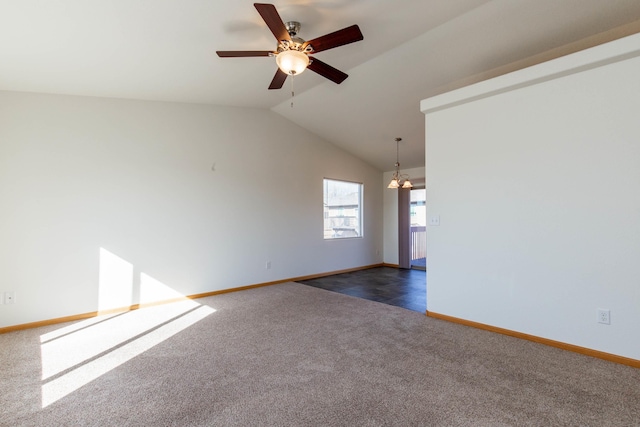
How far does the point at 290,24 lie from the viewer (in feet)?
8.96

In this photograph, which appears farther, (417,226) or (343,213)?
(417,226)

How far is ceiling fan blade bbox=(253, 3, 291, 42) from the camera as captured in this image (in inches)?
78.3

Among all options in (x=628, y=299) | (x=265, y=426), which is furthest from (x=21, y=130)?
(x=628, y=299)

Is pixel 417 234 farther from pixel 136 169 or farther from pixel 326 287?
pixel 136 169

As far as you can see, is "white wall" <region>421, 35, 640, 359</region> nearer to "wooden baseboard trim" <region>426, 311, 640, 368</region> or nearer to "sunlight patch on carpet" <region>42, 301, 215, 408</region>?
"wooden baseboard trim" <region>426, 311, 640, 368</region>

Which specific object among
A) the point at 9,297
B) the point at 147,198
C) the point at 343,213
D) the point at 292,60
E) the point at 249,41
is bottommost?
the point at 9,297

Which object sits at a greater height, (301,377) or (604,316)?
(604,316)

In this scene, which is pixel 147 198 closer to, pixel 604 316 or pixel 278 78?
pixel 278 78

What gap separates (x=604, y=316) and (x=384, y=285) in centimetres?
311

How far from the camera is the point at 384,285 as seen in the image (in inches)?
211

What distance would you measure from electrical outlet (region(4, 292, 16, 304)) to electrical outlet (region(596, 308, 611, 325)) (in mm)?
5765

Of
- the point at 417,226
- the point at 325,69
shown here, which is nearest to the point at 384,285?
the point at 417,226

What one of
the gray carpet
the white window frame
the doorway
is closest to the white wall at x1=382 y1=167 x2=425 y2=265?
the doorway

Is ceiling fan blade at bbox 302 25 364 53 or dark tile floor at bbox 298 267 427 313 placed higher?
ceiling fan blade at bbox 302 25 364 53
